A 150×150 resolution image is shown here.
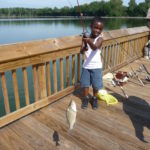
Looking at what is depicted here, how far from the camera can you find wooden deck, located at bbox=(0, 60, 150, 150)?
201 centimetres

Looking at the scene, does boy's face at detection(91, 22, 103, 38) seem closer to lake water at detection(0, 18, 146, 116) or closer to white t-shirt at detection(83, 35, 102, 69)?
white t-shirt at detection(83, 35, 102, 69)

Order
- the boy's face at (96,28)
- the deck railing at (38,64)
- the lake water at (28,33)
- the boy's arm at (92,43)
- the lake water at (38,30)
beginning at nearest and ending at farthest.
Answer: the deck railing at (38,64)
the boy's arm at (92,43)
the boy's face at (96,28)
the lake water at (28,33)
the lake water at (38,30)

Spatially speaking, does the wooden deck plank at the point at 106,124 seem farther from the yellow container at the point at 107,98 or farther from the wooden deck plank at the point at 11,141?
the wooden deck plank at the point at 11,141

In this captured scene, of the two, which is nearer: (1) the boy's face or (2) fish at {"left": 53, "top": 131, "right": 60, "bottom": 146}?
(2) fish at {"left": 53, "top": 131, "right": 60, "bottom": 146}

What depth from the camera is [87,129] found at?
227 centimetres

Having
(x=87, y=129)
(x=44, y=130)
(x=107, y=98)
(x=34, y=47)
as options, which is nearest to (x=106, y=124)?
(x=87, y=129)

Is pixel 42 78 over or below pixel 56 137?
over

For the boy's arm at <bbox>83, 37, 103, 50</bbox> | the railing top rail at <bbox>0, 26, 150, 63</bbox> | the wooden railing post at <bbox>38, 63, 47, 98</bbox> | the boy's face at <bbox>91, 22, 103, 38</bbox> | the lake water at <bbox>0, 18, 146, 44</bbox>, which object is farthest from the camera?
the lake water at <bbox>0, 18, 146, 44</bbox>

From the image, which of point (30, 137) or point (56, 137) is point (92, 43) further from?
point (30, 137)

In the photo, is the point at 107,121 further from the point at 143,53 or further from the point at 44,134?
the point at 143,53

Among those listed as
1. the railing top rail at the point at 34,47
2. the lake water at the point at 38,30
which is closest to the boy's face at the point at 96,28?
the railing top rail at the point at 34,47

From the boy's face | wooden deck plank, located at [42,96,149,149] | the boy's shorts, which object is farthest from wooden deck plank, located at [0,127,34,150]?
the boy's face

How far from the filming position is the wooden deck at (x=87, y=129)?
2.01 metres

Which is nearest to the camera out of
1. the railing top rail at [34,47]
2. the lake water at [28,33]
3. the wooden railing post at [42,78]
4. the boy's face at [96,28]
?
the railing top rail at [34,47]
